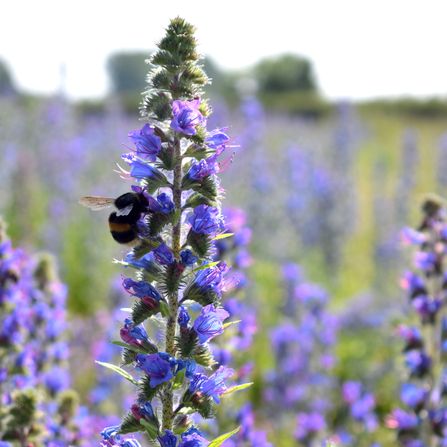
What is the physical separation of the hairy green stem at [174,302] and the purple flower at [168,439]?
12 centimetres

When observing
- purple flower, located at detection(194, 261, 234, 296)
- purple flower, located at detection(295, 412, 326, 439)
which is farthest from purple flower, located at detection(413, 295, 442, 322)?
purple flower, located at detection(194, 261, 234, 296)

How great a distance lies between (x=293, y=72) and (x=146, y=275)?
253 feet

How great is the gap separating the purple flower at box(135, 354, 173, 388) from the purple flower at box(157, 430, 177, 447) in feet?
0.58

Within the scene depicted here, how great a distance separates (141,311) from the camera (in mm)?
1808

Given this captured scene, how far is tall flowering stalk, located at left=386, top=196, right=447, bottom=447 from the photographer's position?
348 centimetres

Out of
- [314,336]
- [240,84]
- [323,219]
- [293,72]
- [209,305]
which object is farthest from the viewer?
[293,72]

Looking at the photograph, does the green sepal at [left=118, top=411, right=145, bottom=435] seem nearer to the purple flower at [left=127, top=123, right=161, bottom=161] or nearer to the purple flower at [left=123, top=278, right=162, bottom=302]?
the purple flower at [left=123, top=278, right=162, bottom=302]

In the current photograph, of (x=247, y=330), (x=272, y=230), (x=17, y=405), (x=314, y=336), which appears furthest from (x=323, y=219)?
(x=17, y=405)

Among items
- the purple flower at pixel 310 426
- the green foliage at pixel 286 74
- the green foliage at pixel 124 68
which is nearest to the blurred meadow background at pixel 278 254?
the purple flower at pixel 310 426

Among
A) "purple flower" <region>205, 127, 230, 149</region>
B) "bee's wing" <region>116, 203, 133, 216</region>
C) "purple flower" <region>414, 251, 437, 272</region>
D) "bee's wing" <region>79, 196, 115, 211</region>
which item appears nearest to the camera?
"purple flower" <region>205, 127, 230, 149</region>

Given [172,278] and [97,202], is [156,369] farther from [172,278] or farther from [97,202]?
[97,202]

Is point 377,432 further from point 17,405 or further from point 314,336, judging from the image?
point 17,405

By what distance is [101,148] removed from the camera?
1905cm

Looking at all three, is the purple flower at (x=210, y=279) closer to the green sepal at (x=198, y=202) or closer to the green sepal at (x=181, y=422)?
the green sepal at (x=198, y=202)
